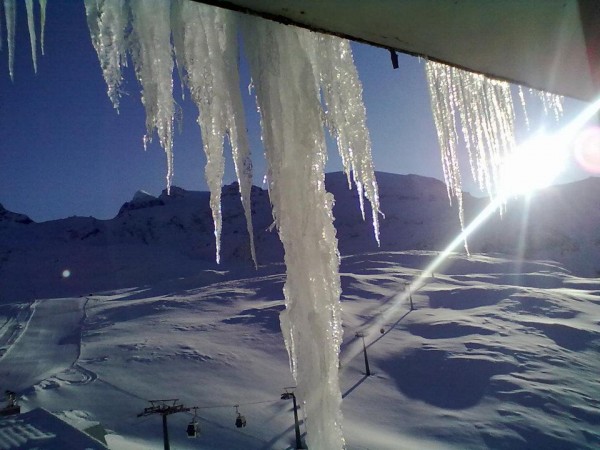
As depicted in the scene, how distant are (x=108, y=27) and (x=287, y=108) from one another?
23.8 inches

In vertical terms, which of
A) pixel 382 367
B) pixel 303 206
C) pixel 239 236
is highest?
pixel 239 236

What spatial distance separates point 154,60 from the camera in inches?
61.1

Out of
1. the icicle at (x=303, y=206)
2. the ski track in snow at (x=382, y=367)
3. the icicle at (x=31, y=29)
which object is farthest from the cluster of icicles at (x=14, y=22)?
the ski track in snow at (x=382, y=367)

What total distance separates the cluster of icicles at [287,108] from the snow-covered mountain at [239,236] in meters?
70.8

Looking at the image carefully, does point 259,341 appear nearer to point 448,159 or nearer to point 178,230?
point 448,159

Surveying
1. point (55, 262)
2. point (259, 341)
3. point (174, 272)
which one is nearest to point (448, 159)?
point (259, 341)

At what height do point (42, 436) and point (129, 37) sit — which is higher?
point (129, 37)

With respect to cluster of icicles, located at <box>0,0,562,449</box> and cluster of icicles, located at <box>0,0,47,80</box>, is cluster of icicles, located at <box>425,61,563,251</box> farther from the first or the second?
cluster of icicles, located at <box>0,0,47,80</box>

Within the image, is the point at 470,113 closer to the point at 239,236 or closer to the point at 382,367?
the point at 382,367

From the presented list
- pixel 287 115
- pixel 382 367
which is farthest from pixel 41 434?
pixel 382 367

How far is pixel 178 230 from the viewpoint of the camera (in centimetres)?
13512

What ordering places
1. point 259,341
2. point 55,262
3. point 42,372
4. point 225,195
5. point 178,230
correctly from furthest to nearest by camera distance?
point 225,195
point 178,230
point 55,262
point 259,341
point 42,372

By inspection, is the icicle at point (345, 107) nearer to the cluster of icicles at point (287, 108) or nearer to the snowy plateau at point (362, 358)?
the cluster of icicles at point (287, 108)

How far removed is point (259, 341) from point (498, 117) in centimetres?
3200
